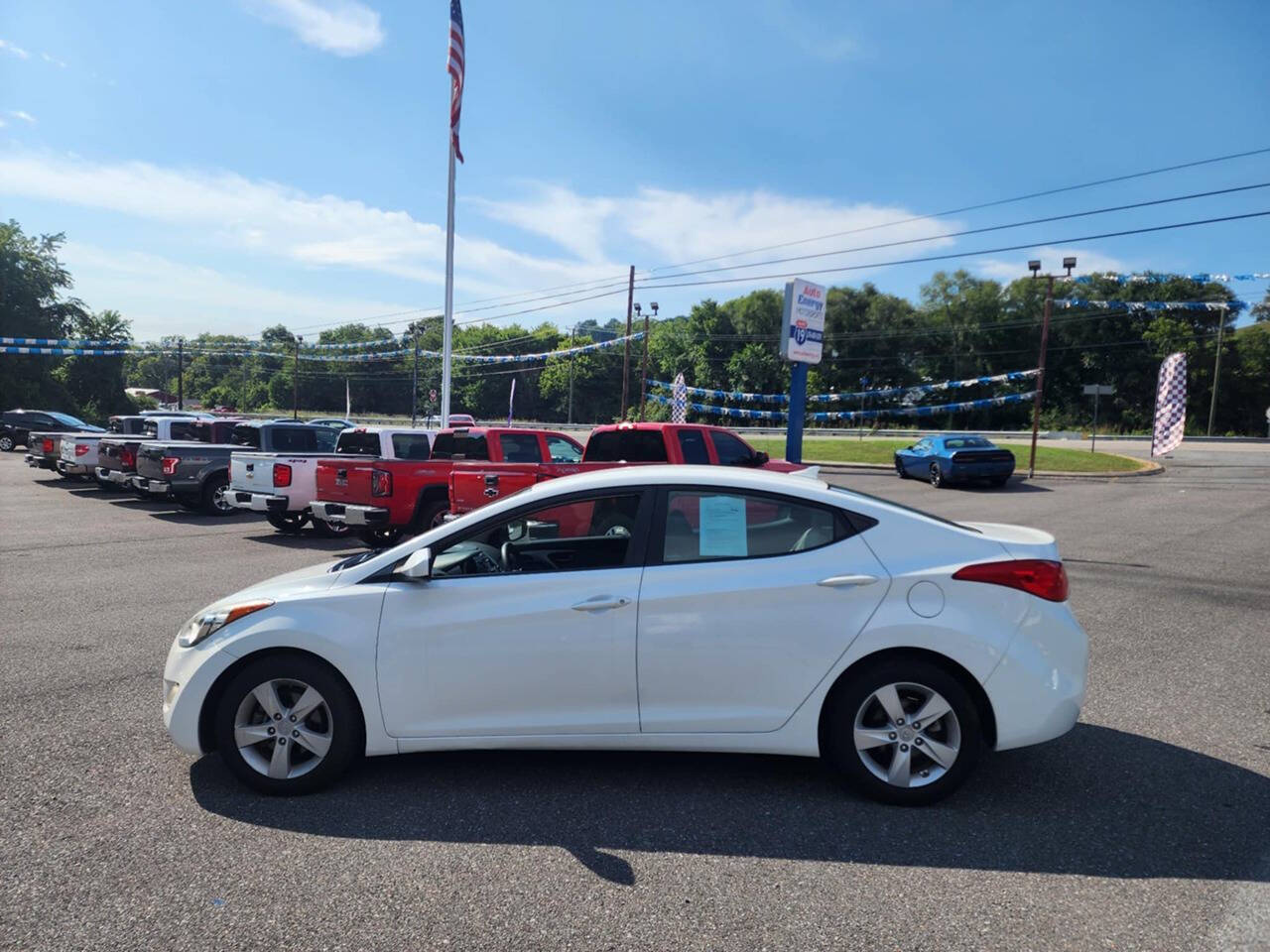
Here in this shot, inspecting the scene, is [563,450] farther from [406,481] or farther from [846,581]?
Answer: [846,581]

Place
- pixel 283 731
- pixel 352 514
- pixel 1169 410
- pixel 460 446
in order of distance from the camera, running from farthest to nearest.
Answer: pixel 1169 410 → pixel 460 446 → pixel 352 514 → pixel 283 731

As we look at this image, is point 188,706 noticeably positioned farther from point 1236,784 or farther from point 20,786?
point 1236,784

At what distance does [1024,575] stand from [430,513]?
921 centimetres

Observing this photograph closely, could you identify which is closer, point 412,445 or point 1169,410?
point 412,445

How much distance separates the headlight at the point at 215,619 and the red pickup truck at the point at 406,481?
22.6ft

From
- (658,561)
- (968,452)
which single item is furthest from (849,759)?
(968,452)

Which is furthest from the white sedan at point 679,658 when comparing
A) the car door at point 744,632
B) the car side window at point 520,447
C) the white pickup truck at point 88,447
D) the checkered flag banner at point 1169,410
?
the checkered flag banner at point 1169,410

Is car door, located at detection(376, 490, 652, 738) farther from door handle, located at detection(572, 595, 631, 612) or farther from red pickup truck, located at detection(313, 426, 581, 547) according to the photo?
red pickup truck, located at detection(313, 426, 581, 547)

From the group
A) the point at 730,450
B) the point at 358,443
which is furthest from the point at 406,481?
the point at 730,450

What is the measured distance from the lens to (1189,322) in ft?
215

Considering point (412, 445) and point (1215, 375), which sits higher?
point (1215, 375)

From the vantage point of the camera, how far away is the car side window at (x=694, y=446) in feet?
38.8

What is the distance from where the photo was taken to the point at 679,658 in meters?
3.71

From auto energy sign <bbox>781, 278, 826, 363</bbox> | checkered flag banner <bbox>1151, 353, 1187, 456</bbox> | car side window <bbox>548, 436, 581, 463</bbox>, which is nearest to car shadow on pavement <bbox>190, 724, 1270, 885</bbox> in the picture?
car side window <bbox>548, 436, 581, 463</bbox>
